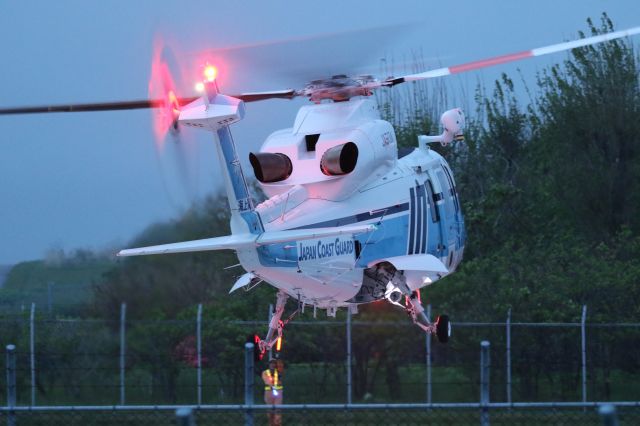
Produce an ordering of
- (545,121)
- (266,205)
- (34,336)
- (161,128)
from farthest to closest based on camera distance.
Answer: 1. (545,121)
2. (34,336)
3. (266,205)
4. (161,128)

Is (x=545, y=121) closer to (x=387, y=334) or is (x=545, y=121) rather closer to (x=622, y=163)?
(x=622, y=163)

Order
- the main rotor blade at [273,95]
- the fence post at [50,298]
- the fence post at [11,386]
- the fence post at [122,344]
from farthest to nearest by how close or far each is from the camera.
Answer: the fence post at [50,298]
the fence post at [122,344]
the main rotor blade at [273,95]
the fence post at [11,386]

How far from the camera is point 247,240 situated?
1712cm

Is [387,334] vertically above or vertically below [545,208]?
below

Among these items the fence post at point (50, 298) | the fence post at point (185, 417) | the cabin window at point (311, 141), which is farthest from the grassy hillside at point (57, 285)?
the fence post at point (185, 417)

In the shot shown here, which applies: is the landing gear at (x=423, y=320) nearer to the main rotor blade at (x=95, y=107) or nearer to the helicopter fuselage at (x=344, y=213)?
the helicopter fuselage at (x=344, y=213)

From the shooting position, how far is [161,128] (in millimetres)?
16812

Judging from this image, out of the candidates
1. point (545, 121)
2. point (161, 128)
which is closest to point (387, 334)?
point (161, 128)

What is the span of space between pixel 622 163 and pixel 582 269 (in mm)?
8567

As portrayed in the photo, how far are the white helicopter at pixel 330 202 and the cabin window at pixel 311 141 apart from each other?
0.05ft

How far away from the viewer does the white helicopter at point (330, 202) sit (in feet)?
55.9

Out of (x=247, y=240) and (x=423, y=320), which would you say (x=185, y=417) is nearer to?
(x=247, y=240)

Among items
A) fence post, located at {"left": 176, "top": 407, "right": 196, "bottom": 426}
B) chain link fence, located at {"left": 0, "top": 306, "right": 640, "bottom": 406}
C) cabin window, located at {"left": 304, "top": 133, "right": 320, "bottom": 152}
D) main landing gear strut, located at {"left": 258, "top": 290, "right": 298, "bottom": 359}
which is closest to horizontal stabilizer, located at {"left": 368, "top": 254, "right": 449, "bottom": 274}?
main landing gear strut, located at {"left": 258, "top": 290, "right": 298, "bottom": 359}

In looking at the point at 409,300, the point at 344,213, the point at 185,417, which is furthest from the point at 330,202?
the point at 185,417
